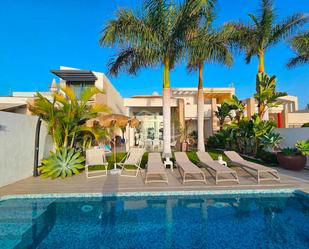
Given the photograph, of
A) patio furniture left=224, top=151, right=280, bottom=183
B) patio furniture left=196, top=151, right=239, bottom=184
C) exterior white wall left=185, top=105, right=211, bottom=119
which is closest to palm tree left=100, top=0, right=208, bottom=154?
patio furniture left=196, top=151, right=239, bottom=184

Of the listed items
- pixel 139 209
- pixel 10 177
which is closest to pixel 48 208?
pixel 139 209

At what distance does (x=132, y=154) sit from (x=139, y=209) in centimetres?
376

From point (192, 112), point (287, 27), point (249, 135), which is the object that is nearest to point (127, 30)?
point (249, 135)

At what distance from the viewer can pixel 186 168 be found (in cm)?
→ 752

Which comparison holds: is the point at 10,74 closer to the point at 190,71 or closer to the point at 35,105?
the point at 35,105

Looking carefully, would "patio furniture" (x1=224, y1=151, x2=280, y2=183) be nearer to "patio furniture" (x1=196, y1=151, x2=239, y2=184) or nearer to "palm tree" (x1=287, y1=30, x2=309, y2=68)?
"patio furniture" (x1=196, y1=151, x2=239, y2=184)

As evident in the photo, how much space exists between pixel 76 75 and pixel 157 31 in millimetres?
9659

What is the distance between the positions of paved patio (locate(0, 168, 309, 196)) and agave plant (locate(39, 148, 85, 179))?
1.05 feet

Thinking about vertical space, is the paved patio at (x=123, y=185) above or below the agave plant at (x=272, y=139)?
below

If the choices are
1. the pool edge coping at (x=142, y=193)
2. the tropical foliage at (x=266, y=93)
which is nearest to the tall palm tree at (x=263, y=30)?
the tropical foliage at (x=266, y=93)

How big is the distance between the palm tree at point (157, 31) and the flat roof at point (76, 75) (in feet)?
25.2

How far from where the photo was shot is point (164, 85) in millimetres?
10617

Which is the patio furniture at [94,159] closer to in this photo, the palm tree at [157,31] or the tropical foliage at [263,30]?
the palm tree at [157,31]

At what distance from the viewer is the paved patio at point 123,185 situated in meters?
6.61
